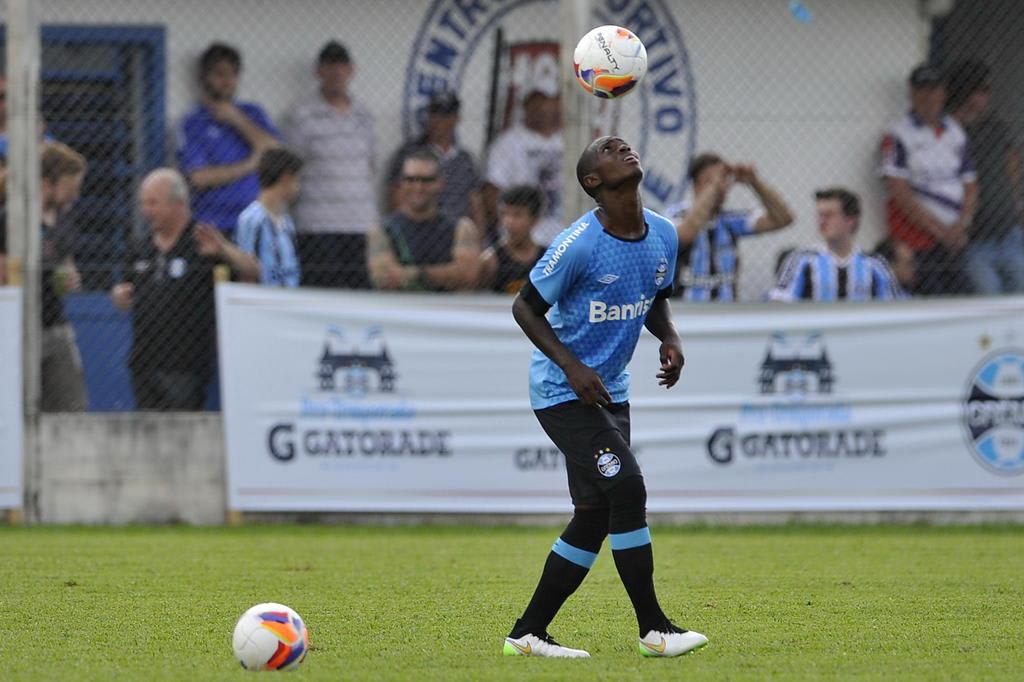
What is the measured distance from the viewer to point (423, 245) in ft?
37.8

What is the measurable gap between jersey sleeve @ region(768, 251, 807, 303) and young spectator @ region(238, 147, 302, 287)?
3.59 metres

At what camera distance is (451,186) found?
41.1ft

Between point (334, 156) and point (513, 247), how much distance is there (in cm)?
198

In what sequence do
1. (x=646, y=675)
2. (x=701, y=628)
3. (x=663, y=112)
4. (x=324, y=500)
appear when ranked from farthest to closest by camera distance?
1. (x=663, y=112)
2. (x=324, y=500)
3. (x=701, y=628)
4. (x=646, y=675)

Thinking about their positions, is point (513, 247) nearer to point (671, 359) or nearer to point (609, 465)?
point (671, 359)

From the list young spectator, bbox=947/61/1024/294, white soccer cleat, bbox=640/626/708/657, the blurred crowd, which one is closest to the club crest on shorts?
white soccer cleat, bbox=640/626/708/657

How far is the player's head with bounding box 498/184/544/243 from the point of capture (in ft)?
38.0

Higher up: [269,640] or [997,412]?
[997,412]

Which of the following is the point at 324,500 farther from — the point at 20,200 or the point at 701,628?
the point at 701,628

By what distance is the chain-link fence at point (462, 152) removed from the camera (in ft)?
37.1

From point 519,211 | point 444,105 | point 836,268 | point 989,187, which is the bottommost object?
point 836,268

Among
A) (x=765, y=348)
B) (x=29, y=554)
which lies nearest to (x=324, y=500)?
(x=29, y=554)

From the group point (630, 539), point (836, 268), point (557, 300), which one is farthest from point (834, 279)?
point (630, 539)

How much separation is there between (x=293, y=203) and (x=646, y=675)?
772cm
